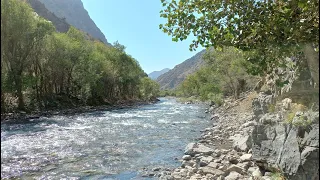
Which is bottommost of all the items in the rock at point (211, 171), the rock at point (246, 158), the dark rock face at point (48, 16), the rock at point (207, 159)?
the rock at point (211, 171)

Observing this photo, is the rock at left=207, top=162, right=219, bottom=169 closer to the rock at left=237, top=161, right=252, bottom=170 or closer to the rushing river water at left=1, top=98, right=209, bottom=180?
the rock at left=237, top=161, right=252, bottom=170

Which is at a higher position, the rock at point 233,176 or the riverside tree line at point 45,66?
the riverside tree line at point 45,66

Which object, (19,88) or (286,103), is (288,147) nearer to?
(286,103)

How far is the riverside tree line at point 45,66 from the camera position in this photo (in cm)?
3462

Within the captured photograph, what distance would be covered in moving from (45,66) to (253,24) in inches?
1770

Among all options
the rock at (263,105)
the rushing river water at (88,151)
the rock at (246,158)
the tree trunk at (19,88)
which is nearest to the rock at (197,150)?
the rushing river water at (88,151)

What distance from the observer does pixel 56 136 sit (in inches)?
795

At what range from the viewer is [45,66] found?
153ft

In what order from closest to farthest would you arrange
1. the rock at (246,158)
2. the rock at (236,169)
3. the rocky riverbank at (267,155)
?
the rocky riverbank at (267,155) → the rock at (236,169) → the rock at (246,158)

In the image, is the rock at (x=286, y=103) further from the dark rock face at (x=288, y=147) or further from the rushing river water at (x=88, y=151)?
the rushing river water at (x=88, y=151)

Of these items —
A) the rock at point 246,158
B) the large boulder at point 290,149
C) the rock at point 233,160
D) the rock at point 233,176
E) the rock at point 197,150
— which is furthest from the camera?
the rock at point 197,150

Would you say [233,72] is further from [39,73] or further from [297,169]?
[297,169]

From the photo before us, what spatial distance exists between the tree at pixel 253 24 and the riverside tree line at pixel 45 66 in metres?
15.9

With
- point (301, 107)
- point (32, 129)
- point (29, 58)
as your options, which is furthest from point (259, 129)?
point (29, 58)
